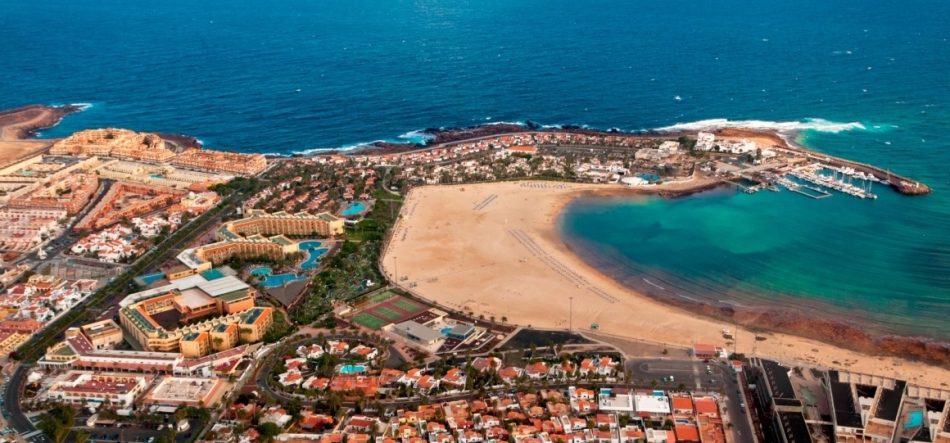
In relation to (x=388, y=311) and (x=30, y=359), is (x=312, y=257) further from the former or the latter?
(x=30, y=359)

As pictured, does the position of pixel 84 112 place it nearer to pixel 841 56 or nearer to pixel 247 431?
pixel 247 431

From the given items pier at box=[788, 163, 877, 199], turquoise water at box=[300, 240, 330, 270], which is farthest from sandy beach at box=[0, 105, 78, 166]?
pier at box=[788, 163, 877, 199]

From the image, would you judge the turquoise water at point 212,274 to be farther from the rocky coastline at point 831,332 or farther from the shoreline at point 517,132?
the rocky coastline at point 831,332

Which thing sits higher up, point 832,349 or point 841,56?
point 841,56

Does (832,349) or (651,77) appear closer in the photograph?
(832,349)

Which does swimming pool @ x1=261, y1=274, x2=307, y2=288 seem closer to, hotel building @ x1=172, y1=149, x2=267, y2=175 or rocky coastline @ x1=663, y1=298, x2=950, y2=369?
hotel building @ x1=172, y1=149, x2=267, y2=175

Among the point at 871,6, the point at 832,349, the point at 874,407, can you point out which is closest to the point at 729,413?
the point at 874,407

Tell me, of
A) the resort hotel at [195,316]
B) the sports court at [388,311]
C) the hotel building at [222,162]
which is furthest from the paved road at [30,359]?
the sports court at [388,311]

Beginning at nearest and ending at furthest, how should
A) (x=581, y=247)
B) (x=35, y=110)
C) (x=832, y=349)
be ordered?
(x=832, y=349) < (x=581, y=247) < (x=35, y=110)
